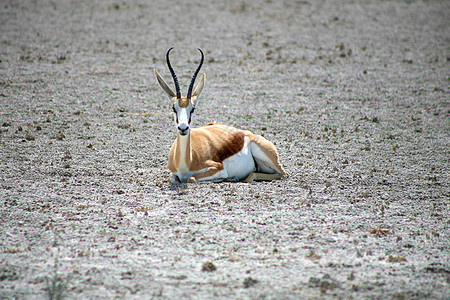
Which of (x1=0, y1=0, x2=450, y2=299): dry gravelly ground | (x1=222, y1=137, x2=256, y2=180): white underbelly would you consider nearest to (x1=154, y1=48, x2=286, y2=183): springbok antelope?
(x1=222, y1=137, x2=256, y2=180): white underbelly

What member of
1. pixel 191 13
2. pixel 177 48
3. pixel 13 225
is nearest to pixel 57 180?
pixel 13 225

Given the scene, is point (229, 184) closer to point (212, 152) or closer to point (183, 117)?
point (212, 152)

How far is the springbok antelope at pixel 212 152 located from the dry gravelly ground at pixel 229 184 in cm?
27

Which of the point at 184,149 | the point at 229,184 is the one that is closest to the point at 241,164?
the point at 229,184

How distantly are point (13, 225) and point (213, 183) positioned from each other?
2595mm

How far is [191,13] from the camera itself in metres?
19.7

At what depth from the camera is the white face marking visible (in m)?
6.73

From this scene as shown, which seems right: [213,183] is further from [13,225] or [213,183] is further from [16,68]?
[16,68]

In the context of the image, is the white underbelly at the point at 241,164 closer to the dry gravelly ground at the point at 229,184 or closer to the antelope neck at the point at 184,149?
the dry gravelly ground at the point at 229,184

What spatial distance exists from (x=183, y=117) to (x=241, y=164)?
3.94 ft

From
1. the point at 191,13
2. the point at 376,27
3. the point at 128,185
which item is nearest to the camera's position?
the point at 128,185

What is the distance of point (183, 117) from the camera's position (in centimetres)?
684

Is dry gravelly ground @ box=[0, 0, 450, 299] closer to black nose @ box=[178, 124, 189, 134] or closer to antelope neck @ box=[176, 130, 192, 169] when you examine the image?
antelope neck @ box=[176, 130, 192, 169]

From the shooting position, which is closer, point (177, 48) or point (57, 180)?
point (57, 180)
